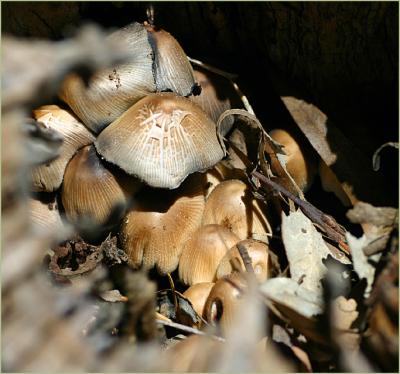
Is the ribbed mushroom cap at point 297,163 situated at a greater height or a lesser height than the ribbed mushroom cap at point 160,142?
lesser

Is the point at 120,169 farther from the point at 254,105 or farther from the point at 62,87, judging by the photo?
the point at 254,105

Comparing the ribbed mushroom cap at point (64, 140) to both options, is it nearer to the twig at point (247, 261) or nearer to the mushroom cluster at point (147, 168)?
the mushroom cluster at point (147, 168)

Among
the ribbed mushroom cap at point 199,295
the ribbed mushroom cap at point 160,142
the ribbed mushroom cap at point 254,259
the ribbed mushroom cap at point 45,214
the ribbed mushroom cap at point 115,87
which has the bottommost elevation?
the ribbed mushroom cap at point 199,295

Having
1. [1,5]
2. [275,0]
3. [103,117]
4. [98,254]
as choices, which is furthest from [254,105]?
[1,5]

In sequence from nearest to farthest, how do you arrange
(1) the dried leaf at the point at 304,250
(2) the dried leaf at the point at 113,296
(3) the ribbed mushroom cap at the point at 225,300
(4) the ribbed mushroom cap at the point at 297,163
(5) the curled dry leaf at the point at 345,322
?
(5) the curled dry leaf at the point at 345,322
(3) the ribbed mushroom cap at the point at 225,300
(1) the dried leaf at the point at 304,250
(2) the dried leaf at the point at 113,296
(4) the ribbed mushroom cap at the point at 297,163

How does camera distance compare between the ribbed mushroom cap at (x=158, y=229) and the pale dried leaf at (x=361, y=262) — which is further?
the ribbed mushroom cap at (x=158, y=229)

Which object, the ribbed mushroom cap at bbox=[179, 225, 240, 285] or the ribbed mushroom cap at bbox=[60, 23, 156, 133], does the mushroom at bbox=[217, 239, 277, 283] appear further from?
the ribbed mushroom cap at bbox=[60, 23, 156, 133]

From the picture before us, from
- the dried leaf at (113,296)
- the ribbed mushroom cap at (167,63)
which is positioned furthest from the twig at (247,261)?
the ribbed mushroom cap at (167,63)
